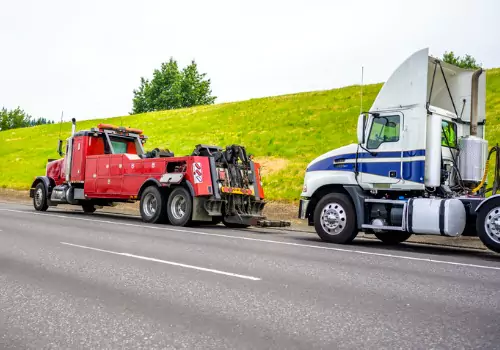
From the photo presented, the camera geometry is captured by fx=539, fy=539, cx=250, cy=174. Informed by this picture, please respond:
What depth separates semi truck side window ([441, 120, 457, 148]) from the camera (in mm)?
11883

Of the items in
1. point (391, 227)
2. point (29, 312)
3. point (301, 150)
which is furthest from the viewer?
point (301, 150)

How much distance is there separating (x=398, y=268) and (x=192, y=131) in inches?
1444

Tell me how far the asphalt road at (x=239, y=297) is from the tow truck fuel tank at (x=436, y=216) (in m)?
0.54

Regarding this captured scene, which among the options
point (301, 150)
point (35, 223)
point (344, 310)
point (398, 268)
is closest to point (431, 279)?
point (398, 268)

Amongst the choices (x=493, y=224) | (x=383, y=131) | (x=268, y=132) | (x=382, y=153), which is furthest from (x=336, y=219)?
(x=268, y=132)

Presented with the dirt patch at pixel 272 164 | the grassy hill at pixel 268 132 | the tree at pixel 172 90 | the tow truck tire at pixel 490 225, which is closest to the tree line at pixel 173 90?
the tree at pixel 172 90

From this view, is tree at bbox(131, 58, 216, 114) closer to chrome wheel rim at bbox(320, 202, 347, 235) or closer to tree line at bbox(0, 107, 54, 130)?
tree line at bbox(0, 107, 54, 130)

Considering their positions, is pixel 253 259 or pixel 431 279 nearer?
pixel 431 279

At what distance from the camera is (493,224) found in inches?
393

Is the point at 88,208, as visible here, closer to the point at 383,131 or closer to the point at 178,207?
the point at 178,207

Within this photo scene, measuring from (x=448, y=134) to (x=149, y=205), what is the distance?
8825 millimetres

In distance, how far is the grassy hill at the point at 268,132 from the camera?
29.0m

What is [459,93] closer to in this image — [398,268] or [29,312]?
[398,268]

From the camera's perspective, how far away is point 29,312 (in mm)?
5332
